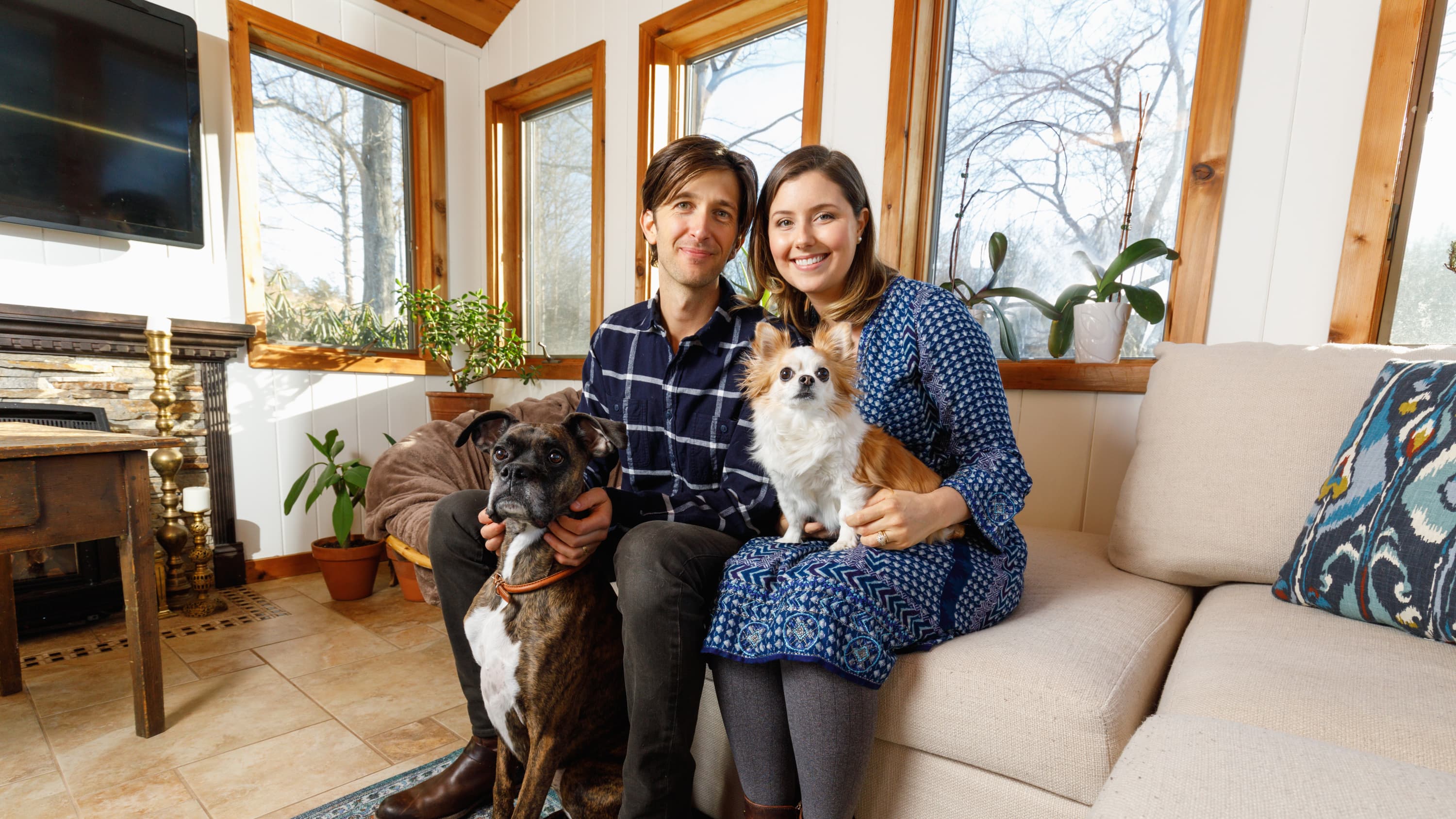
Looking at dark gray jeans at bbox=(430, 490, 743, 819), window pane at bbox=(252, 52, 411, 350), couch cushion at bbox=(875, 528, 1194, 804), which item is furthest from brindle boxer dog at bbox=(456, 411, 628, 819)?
window pane at bbox=(252, 52, 411, 350)

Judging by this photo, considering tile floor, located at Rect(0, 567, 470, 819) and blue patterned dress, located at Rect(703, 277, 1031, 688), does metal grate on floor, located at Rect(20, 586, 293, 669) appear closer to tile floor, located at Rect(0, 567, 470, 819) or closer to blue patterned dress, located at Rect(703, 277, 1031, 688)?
tile floor, located at Rect(0, 567, 470, 819)

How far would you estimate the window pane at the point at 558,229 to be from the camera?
352cm

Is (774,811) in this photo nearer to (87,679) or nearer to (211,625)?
(87,679)

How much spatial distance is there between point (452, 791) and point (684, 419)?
977 millimetres

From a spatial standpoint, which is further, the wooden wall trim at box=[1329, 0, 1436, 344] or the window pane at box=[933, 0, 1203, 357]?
the window pane at box=[933, 0, 1203, 357]

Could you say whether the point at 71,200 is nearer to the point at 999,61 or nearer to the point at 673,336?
the point at 673,336

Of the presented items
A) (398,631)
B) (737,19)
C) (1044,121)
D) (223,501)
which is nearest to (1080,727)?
(1044,121)

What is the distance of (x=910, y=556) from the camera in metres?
1.14

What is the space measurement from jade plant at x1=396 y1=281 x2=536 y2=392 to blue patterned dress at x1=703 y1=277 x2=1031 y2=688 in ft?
8.05

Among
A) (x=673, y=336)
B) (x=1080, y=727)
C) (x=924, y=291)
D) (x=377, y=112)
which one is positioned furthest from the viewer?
(x=377, y=112)

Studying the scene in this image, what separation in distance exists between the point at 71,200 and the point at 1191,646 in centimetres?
382

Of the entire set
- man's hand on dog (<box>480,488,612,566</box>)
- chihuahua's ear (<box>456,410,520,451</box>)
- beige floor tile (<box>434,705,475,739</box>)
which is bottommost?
beige floor tile (<box>434,705,475,739</box>)

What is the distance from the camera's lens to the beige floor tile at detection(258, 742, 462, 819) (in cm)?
144

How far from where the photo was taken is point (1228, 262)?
5.72 ft
